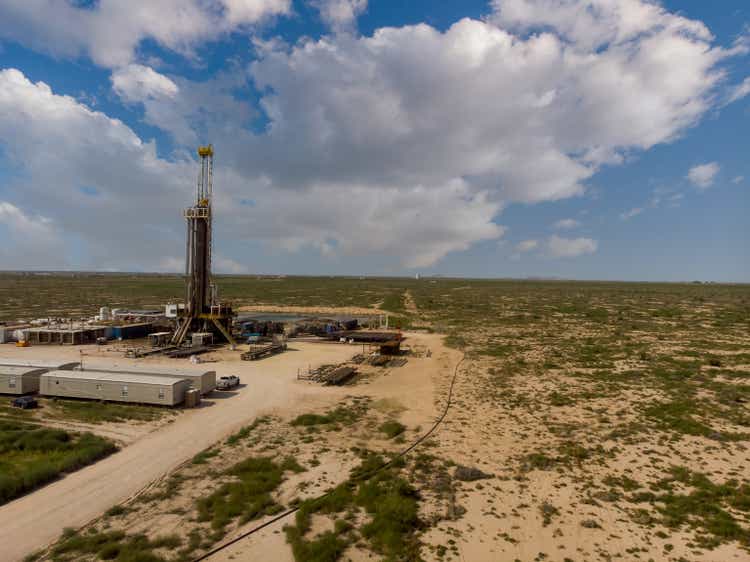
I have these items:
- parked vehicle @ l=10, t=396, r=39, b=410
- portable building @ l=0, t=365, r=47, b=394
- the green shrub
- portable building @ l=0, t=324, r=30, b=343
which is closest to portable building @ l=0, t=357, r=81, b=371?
portable building @ l=0, t=365, r=47, b=394

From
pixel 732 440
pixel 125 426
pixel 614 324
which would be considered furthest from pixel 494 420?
pixel 614 324

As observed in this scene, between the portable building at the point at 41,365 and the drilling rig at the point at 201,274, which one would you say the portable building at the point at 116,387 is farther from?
the drilling rig at the point at 201,274

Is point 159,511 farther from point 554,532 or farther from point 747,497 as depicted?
point 747,497

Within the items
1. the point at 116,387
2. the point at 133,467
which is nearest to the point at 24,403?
the point at 116,387

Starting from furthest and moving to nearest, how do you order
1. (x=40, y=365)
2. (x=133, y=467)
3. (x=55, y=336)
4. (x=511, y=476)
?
(x=55, y=336) < (x=40, y=365) < (x=133, y=467) < (x=511, y=476)

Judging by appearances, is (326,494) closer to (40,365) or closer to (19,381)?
→ (19,381)

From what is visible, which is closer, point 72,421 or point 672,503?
point 672,503

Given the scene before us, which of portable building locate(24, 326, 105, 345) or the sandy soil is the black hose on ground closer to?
the sandy soil
